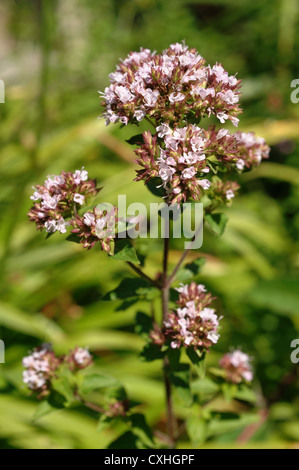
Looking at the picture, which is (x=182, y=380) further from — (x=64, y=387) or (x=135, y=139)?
(x=135, y=139)

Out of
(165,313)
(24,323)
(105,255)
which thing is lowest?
(165,313)

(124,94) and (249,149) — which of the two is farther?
(249,149)

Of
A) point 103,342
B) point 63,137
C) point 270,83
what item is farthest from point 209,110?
point 270,83

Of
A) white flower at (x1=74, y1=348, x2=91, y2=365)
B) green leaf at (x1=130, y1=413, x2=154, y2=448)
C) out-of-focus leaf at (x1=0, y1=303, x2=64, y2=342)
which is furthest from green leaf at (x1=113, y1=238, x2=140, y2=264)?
out-of-focus leaf at (x1=0, y1=303, x2=64, y2=342)

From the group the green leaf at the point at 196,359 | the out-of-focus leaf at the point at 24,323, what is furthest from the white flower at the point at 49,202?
the out-of-focus leaf at the point at 24,323

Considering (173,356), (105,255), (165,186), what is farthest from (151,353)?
(105,255)

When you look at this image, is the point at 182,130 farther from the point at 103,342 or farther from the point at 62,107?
the point at 62,107

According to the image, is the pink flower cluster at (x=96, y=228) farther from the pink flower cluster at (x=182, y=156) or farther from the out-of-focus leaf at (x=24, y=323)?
the out-of-focus leaf at (x=24, y=323)
